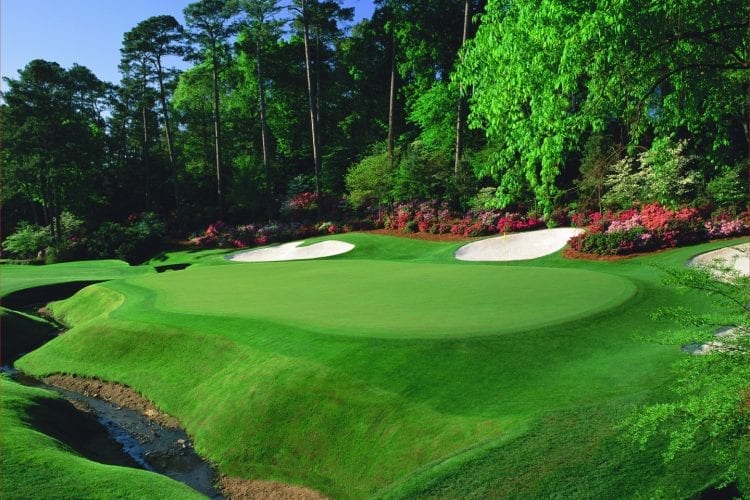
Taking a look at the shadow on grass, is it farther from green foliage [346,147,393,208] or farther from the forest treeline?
green foliage [346,147,393,208]

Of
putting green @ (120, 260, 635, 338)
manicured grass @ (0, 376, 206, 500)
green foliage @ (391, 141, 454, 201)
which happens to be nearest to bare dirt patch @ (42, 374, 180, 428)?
putting green @ (120, 260, 635, 338)

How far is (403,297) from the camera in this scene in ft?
48.2

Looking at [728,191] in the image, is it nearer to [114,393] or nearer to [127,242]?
[114,393]

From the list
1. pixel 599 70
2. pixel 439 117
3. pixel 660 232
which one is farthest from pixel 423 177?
pixel 599 70

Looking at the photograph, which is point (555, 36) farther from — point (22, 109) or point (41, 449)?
point (22, 109)

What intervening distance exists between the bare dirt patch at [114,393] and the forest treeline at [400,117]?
8.77 metres

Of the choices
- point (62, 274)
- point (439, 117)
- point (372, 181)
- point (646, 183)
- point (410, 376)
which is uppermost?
point (439, 117)

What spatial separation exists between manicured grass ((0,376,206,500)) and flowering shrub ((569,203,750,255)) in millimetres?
20567

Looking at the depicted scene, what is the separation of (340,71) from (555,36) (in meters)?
54.5

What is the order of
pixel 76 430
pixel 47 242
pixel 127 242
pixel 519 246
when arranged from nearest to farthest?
pixel 76 430 → pixel 519 246 → pixel 127 242 → pixel 47 242

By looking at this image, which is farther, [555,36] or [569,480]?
[569,480]

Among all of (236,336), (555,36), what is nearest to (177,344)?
(236,336)

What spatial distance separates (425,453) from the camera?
791 cm

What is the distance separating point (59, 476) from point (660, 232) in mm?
23187
